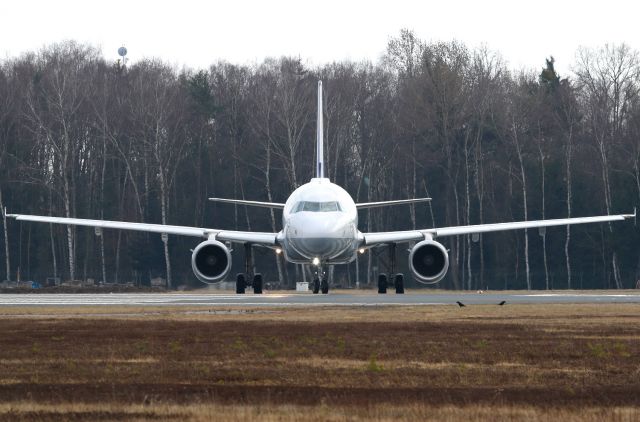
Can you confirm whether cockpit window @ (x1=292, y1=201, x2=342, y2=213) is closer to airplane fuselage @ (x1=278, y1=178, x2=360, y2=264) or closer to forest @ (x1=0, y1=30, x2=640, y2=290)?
airplane fuselage @ (x1=278, y1=178, x2=360, y2=264)

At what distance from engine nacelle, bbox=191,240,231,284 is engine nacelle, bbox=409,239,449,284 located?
262 inches

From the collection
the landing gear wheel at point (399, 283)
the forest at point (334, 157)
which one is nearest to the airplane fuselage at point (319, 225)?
the landing gear wheel at point (399, 283)

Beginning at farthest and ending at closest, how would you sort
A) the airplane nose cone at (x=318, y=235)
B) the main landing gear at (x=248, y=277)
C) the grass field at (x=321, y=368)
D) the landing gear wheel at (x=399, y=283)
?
the main landing gear at (x=248, y=277)
the landing gear wheel at (x=399, y=283)
the airplane nose cone at (x=318, y=235)
the grass field at (x=321, y=368)

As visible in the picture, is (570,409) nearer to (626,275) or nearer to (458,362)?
(458,362)

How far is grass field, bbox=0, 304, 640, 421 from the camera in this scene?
47.1ft

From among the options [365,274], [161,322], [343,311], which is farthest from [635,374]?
[365,274]

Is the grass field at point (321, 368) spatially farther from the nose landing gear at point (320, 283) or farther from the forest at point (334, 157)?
the forest at point (334, 157)

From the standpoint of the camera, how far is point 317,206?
49.8m

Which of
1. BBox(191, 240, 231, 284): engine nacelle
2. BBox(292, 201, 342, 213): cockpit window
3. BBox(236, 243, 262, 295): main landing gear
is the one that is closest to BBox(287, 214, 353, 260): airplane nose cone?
BBox(292, 201, 342, 213): cockpit window

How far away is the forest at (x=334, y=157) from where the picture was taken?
93.6m

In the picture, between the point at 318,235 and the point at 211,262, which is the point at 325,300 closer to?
the point at 318,235

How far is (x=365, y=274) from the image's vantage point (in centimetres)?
9500

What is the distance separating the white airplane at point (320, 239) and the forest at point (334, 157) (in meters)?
34.1

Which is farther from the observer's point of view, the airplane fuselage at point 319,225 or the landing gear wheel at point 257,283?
the landing gear wheel at point 257,283
